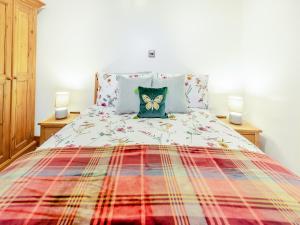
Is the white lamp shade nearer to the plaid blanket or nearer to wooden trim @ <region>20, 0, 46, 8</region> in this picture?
the plaid blanket

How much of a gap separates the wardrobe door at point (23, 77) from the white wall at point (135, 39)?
15 centimetres

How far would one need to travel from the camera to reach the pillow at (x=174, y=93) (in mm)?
2330

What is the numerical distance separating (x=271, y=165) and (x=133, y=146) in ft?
2.31

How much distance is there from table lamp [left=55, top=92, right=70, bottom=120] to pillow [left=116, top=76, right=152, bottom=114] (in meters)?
0.72

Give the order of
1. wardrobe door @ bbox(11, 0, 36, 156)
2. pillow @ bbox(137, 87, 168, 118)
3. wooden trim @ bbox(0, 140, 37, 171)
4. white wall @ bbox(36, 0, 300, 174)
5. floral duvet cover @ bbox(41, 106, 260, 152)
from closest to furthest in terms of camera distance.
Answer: floral duvet cover @ bbox(41, 106, 260, 152) < pillow @ bbox(137, 87, 168, 118) < wooden trim @ bbox(0, 140, 37, 171) < wardrobe door @ bbox(11, 0, 36, 156) < white wall @ bbox(36, 0, 300, 174)

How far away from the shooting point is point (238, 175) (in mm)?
1045

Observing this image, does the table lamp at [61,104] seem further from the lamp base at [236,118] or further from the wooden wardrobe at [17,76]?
the lamp base at [236,118]

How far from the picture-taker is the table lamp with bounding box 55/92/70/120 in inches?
104

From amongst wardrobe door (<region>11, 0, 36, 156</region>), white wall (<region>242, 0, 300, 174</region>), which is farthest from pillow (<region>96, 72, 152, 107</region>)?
white wall (<region>242, 0, 300, 174</region>)

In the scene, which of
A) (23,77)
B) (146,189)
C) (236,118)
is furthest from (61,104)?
(146,189)

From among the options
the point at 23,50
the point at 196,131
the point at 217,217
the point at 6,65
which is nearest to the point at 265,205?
the point at 217,217

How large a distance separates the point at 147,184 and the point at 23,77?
233cm

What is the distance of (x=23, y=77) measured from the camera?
2.71 meters

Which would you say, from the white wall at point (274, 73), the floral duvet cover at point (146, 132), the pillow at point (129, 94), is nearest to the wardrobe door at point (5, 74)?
the floral duvet cover at point (146, 132)
